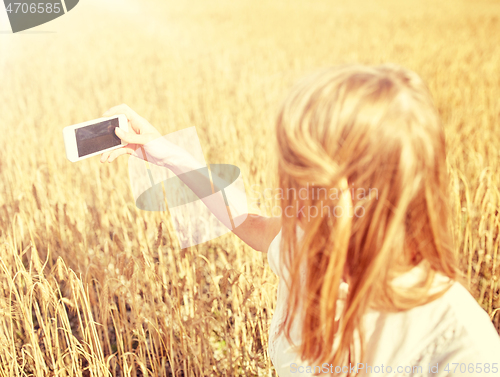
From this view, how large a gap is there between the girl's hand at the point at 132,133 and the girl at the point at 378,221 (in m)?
0.52

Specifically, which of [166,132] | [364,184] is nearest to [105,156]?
[364,184]

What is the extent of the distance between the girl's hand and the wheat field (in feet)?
0.92

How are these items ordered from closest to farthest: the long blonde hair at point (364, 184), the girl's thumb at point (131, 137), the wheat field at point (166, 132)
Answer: the long blonde hair at point (364, 184), the girl's thumb at point (131, 137), the wheat field at point (166, 132)

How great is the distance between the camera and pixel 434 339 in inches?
23.5

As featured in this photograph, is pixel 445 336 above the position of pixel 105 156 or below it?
below

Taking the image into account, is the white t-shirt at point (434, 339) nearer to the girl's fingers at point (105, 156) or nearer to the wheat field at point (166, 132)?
the wheat field at point (166, 132)

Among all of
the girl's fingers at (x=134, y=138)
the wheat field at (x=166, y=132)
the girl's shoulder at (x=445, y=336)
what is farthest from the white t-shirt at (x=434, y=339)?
the girl's fingers at (x=134, y=138)

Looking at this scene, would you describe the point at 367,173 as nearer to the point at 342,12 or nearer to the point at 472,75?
the point at 472,75

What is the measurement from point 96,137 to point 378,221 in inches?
30.9

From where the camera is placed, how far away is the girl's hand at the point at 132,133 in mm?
1020

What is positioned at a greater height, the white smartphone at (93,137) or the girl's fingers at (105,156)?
the white smartphone at (93,137)

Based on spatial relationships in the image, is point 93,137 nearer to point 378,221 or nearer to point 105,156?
point 105,156

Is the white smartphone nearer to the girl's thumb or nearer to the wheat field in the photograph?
the girl's thumb

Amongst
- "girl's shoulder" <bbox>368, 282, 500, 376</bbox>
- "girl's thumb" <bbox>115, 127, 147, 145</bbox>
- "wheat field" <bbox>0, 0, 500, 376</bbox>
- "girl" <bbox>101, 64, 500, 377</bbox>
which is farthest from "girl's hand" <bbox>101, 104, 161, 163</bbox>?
"girl's shoulder" <bbox>368, 282, 500, 376</bbox>
